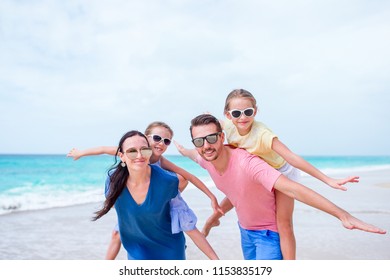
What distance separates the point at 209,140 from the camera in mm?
3336

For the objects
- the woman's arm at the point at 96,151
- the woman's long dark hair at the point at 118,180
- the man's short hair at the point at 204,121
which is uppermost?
the man's short hair at the point at 204,121

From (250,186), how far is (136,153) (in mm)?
911

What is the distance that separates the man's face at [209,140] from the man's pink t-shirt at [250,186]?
15 centimetres

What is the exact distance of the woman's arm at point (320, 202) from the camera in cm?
277

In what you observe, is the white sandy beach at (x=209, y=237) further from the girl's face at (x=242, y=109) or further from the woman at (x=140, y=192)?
the girl's face at (x=242, y=109)

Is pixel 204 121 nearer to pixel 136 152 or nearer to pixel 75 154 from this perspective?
pixel 136 152

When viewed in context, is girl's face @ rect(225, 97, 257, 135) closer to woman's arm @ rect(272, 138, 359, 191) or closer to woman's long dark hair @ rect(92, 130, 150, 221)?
woman's arm @ rect(272, 138, 359, 191)

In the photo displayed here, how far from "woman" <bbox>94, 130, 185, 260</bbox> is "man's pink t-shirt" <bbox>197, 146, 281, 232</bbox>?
427mm

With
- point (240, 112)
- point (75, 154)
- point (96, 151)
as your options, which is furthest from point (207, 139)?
point (75, 154)

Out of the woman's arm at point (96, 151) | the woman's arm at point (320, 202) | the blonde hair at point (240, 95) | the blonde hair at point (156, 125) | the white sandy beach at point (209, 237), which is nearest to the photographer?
the woman's arm at point (320, 202)

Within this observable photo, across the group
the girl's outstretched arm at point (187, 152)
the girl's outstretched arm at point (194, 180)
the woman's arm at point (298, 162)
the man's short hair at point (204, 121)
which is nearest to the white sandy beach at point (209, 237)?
the girl's outstretched arm at point (187, 152)

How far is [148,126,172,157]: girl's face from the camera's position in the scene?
386 cm

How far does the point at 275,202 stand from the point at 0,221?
7.52 meters
